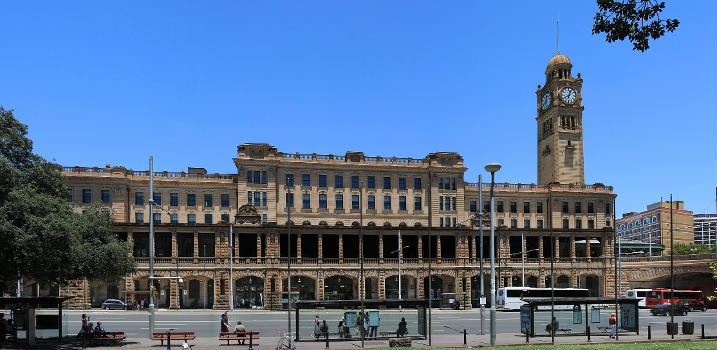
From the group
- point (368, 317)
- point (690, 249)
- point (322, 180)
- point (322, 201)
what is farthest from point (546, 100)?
point (368, 317)

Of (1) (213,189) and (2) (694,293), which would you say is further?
(1) (213,189)

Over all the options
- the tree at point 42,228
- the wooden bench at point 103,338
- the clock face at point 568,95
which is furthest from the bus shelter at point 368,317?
the clock face at point 568,95

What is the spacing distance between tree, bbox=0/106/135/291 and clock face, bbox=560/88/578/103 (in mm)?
84637

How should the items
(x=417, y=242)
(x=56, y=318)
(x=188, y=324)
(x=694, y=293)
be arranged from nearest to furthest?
(x=56, y=318)
(x=188, y=324)
(x=694, y=293)
(x=417, y=242)

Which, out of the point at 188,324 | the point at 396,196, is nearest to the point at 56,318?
the point at 188,324

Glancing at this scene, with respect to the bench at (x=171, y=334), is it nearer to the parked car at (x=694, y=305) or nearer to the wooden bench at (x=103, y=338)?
the wooden bench at (x=103, y=338)

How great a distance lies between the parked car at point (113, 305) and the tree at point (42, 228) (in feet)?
120

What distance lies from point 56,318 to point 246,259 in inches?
1750

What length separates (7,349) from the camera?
28.4 m

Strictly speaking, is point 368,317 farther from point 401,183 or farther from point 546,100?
point 546,100

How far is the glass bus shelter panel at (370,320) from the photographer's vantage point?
37.3 metres

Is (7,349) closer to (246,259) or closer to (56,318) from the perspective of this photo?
(56,318)

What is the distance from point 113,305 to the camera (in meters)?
71.2

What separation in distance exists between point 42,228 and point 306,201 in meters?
56.6
